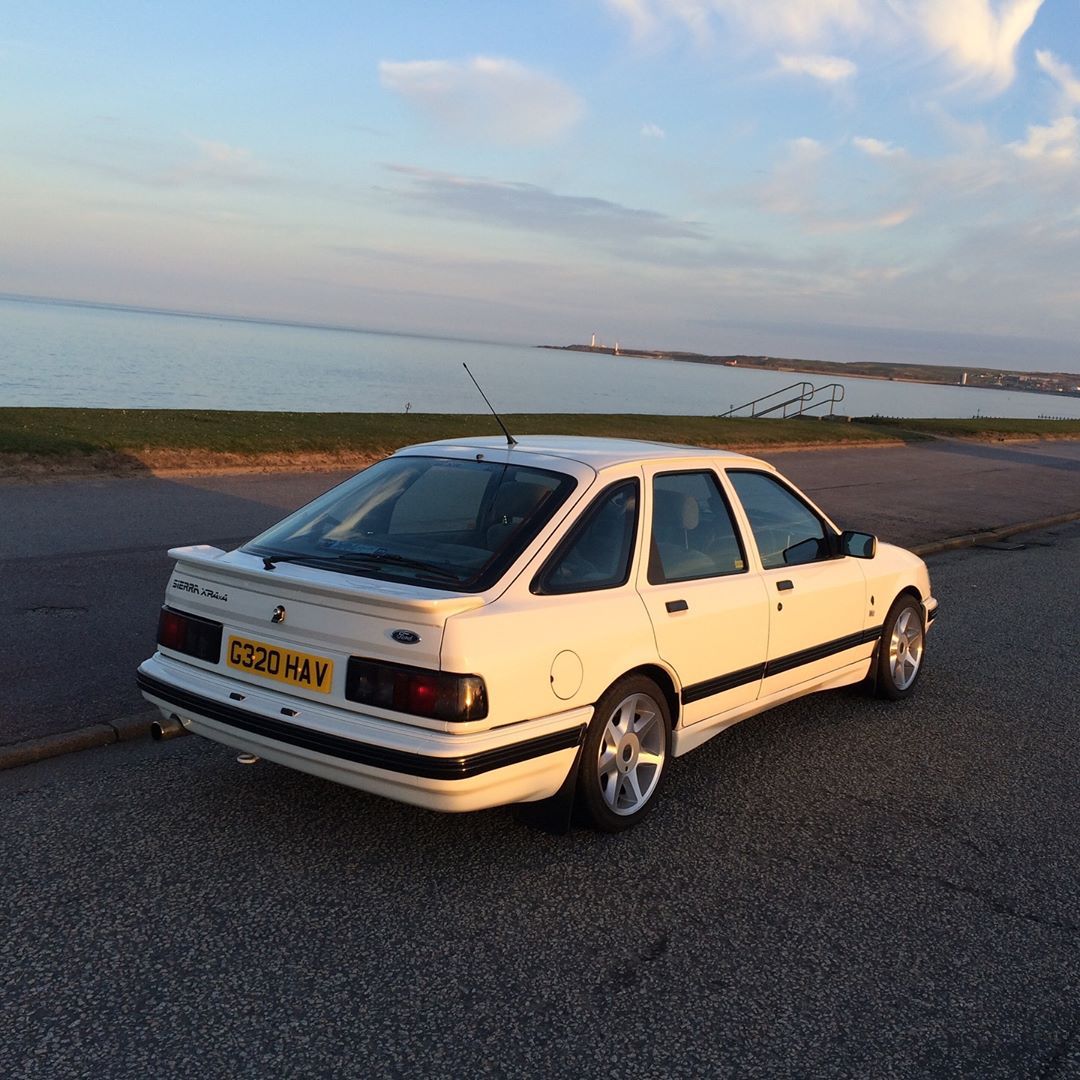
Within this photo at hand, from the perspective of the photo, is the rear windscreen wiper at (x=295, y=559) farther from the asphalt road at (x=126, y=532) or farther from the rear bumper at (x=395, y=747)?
the asphalt road at (x=126, y=532)

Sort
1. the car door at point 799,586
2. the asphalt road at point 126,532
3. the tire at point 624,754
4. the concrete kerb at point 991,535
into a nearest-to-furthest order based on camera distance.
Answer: the tire at point 624,754, the car door at point 799,586, the asphalt road at point 126,532, the concrete kerb at point 991,535

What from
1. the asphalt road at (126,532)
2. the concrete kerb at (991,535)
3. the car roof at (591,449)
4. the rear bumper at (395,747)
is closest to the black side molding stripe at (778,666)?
the rear bumper at (395,747)

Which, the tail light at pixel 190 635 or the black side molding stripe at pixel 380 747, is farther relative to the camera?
the tail light at pixel 190 635

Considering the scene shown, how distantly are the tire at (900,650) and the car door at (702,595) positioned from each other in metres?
1.53

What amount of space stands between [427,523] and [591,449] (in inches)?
31.6

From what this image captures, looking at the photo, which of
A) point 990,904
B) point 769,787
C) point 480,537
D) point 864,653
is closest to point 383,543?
point 480,537

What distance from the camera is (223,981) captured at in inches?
127

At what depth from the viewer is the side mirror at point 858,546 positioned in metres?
5.82

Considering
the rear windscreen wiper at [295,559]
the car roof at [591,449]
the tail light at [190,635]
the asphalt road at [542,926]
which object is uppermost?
the car roof at [591,449]

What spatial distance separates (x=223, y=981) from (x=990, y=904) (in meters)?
2.68

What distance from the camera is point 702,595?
472 centimetres

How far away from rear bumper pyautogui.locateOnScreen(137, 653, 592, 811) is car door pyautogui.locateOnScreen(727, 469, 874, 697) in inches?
61.6

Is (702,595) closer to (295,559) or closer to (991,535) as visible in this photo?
(295,559)

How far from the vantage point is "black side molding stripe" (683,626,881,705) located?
470cm
